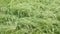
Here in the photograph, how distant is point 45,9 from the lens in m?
3.10

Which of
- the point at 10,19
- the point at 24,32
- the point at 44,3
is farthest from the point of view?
the point at 44,3

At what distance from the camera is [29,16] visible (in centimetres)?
291

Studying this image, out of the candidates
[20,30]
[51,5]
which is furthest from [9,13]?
[51,5]

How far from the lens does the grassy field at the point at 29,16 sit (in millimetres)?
2615

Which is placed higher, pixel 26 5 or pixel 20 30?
pixel 26 5

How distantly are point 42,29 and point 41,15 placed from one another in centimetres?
36

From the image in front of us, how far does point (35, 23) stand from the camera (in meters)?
2.72

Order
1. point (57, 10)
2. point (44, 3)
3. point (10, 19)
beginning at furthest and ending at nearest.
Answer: point (44, 3)
point (57, 10)
point (10, 19)

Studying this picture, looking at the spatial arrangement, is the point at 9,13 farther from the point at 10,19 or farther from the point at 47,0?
the point at 47,0

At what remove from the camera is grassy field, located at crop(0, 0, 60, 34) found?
262 centimetres

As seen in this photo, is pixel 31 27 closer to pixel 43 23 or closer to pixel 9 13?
pixel 43 23

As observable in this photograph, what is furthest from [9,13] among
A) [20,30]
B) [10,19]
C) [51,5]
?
[51,5]

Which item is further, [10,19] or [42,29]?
[10,19]

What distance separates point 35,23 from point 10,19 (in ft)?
1.35
